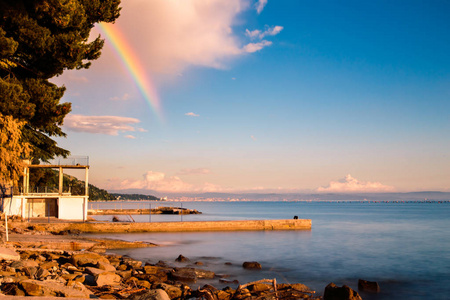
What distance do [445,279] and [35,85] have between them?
79.3 ft

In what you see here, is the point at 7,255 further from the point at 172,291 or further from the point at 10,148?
the point at 10,148

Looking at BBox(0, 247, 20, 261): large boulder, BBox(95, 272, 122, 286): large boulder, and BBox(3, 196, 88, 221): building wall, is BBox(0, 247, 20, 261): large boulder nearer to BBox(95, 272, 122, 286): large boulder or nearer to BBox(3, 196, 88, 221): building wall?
BBox(95, 272, 122, 286): large boulder

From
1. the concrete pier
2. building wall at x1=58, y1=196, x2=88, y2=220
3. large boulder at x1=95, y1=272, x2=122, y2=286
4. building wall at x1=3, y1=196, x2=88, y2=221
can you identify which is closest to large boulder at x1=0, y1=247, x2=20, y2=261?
large boulder at x1=95, y1=272, x2=122, y2=286

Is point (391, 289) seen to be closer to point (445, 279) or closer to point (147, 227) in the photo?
point (445, 279)

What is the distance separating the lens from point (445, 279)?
921 inches

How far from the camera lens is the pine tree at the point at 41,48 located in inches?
545

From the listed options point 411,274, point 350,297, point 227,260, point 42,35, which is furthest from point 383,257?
point 42,35

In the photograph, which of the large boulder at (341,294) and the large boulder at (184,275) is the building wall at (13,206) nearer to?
the large boulder at (184,275)

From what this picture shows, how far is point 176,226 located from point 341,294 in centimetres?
2980

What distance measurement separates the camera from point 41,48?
588 inches

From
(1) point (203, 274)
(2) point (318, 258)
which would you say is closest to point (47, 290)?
(1) point (203, 274)

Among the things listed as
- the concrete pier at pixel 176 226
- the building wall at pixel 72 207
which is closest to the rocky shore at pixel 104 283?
the concrete pier at pixel 176 226

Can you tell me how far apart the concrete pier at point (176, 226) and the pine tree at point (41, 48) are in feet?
65.8

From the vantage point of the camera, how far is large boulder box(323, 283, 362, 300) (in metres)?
13.7
